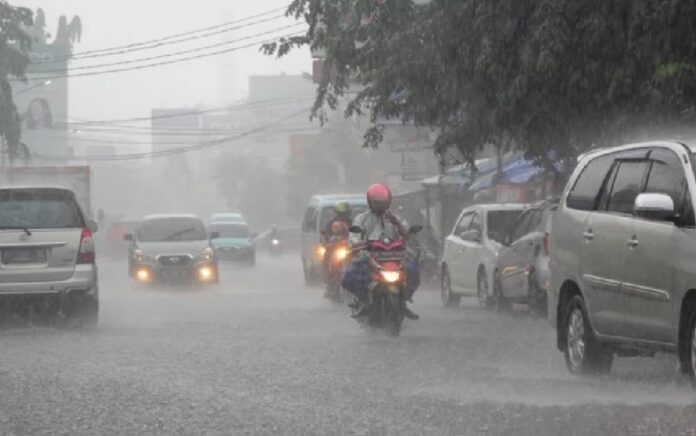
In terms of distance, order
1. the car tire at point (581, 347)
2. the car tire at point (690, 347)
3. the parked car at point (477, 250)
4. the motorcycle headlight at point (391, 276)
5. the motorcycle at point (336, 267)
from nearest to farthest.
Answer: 1. the car tire at point (690, 347)
2. the car tire at point (581, 347)
3. the motorcycle headlight at point (391, 276)
4. the motorcycle at point (336, 267)
5. the parked car at point (477, 250)

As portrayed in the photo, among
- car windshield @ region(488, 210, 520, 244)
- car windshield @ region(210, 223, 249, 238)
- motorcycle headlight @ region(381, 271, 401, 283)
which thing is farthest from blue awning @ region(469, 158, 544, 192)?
car windshield @ region(210, 223, 249, 238)

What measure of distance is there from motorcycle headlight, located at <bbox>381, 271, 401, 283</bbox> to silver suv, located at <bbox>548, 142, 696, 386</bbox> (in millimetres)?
3894

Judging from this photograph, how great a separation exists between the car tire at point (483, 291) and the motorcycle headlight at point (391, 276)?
19.0ft

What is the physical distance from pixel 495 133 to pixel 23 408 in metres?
13.9

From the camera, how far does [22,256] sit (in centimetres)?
1848

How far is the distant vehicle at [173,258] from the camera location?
3161cm

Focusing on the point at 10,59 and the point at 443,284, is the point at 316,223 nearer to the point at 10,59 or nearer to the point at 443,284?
the point at 443,284

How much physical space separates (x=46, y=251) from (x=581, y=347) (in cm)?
832

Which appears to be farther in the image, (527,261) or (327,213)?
(327,213)

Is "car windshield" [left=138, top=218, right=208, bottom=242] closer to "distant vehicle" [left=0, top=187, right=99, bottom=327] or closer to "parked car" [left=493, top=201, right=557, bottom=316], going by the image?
"parked car" [left=493, top=201, right=557, bottom=316]

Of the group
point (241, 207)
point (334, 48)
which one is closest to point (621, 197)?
point (334, 48)

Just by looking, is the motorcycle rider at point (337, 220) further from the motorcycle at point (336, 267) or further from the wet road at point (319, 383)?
the wet road at point (319, 383)

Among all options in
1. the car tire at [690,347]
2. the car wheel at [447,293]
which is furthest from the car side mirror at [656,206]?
the car wheel at [447,293]

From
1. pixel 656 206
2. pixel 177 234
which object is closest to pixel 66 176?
pixel 177 234
